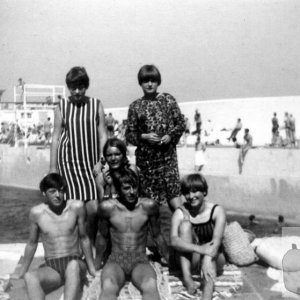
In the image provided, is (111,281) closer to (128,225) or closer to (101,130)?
(128,225)

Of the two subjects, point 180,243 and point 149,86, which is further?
point 149,86

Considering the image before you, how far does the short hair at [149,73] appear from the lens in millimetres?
4629

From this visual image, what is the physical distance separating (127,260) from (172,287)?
1.46 feet

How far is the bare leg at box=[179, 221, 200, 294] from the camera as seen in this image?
4230 mm

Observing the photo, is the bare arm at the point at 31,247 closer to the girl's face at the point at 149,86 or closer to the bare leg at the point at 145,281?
the bare leg at the point at 145,281

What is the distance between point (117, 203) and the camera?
445cm

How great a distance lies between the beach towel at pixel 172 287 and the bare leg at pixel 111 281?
116 millimetres

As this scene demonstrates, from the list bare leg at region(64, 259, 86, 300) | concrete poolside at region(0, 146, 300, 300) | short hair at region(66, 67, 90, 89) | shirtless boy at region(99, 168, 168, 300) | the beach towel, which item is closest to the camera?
bare leg at region(64, 259, 86, 300)

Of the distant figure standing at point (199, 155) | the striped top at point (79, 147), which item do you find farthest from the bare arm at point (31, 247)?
the distant figure standing at point (199, 155)

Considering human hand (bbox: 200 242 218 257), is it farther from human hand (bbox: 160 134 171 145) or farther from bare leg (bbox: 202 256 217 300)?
human hand (bbox: 160 134 171 145)

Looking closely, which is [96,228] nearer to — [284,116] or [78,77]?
[78,77]

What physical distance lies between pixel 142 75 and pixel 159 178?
92cm

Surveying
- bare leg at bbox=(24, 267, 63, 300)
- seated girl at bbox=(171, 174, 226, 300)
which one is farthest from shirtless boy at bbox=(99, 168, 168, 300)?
bare leg at bbox=(24, 267, 63, 300)

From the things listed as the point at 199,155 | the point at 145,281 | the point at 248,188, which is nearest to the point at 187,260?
the point at 145,281
